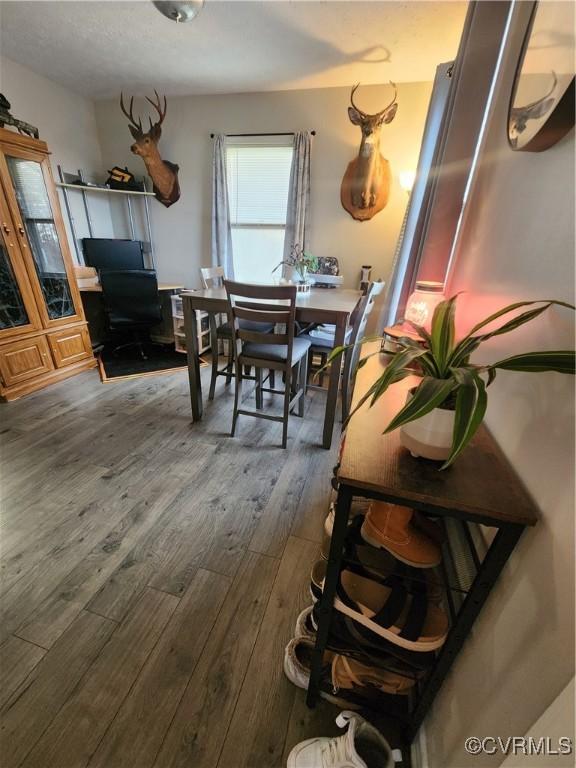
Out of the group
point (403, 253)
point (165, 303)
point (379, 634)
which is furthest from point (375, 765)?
point (165, 303)

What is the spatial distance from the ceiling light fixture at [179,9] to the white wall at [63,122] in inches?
74.2

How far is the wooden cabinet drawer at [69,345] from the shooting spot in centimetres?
283

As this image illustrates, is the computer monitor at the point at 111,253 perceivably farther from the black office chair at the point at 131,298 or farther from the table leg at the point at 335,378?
the table leg at the point at 335,378

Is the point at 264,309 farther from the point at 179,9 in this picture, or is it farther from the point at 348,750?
the point at 179,9

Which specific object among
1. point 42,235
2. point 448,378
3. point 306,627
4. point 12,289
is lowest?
point 306,627

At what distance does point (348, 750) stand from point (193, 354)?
6.29ft

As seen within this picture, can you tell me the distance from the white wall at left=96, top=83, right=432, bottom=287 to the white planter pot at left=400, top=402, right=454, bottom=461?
294 centimetres

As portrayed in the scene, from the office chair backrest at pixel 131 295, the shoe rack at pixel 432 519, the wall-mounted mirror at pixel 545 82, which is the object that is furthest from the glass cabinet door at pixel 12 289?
the wall-mounted mirror at pixel 545 82

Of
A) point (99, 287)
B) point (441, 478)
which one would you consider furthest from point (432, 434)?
point (99, 287)

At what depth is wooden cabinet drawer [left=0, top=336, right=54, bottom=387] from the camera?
2.44 m

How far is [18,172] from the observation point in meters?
2.43

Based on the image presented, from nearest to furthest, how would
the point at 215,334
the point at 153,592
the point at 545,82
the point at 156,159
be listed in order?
the point at 545,82 → the point at 153,592 → the point at 215,334 → the point at 156,159

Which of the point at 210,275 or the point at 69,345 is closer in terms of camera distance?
the point at 210,275

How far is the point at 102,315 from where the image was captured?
3.78m
